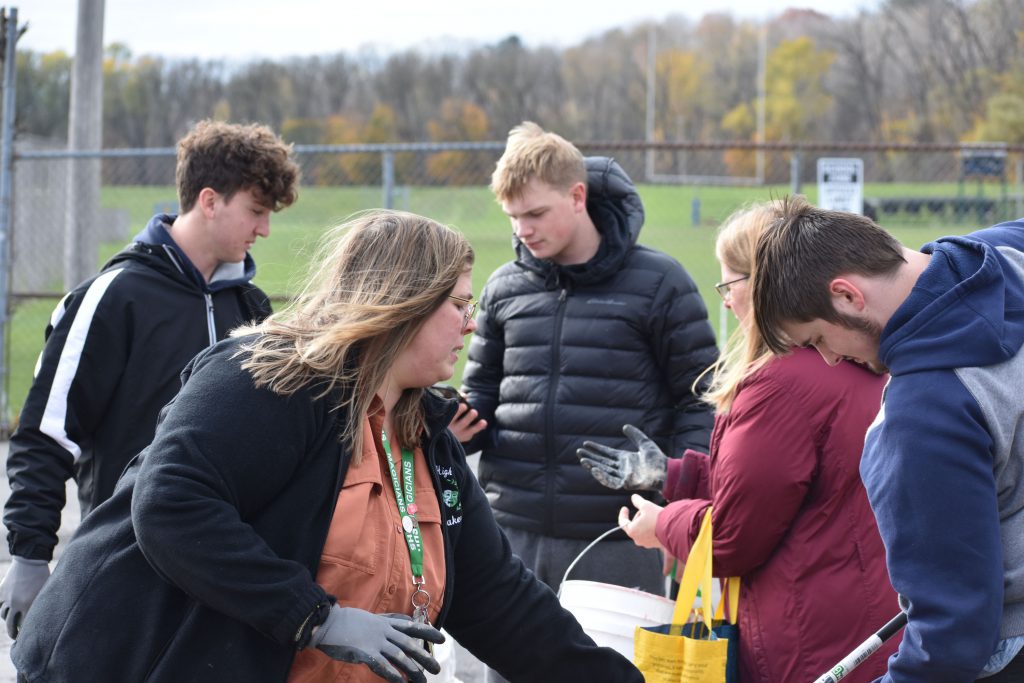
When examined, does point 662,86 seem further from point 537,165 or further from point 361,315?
point 361,315

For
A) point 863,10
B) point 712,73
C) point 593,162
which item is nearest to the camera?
point 593,162

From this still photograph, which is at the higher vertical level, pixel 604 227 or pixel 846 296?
pixel 604 227

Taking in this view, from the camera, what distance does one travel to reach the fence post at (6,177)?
7328 millimetres

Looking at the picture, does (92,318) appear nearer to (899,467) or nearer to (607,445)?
(607,445)

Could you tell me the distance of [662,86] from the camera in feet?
202

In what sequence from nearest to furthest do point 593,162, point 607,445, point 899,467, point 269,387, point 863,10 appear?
1. point 899,467
2. point 269,387
3. point 607,445
4. point 593,162
5. point 863,10

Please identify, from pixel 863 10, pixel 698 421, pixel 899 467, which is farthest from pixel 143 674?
pixel 863 10

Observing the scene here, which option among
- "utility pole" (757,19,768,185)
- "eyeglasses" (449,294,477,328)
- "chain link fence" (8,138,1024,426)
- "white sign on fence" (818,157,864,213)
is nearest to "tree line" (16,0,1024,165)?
"utility pole" (757,19,768,185)

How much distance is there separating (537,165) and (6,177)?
18.9 feet

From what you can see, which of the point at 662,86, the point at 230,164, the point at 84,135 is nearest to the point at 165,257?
the point at 230,164

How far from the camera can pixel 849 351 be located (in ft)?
6.67

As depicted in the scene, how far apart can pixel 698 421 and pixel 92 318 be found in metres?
1.89

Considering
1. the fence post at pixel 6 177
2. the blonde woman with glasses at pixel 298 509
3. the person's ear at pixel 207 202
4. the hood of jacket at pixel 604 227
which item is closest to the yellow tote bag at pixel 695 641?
the blonde woman with glasses at pixel 298 509

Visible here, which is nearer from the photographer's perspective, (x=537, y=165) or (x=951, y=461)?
(x=951, y=461)
